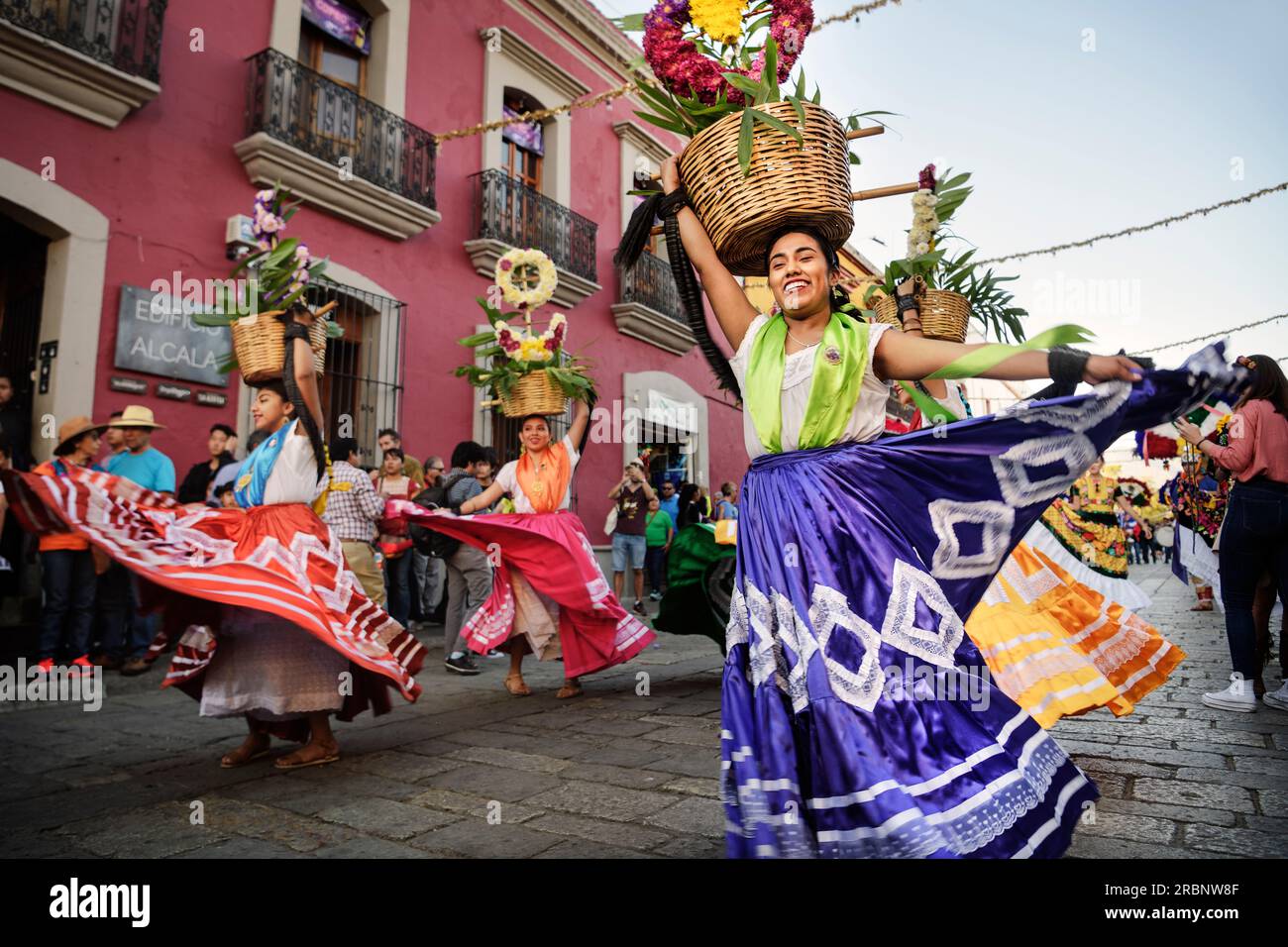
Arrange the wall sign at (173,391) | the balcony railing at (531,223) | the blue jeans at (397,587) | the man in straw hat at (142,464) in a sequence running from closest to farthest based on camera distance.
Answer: the man in straw hat at (142,464) < the wall sign at (173,391) < the blue jeans at (397,587) < the balcony railing at (531,223)

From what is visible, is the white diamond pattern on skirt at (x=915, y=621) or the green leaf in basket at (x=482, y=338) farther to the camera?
the green leaf in basket at (x=482, y=338)

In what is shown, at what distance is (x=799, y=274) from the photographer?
2.17 meters

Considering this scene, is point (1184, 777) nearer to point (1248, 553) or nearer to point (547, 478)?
point (1248, 553)

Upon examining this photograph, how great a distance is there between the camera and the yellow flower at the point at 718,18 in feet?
7.90

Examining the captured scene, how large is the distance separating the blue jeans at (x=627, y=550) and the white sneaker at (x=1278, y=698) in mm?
7135

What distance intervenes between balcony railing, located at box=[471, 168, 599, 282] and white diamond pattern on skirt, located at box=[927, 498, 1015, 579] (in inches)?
379

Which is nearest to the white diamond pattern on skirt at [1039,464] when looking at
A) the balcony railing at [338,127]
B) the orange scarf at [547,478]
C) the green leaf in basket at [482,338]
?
the orange scarf at [547,478]

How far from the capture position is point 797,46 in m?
2.44

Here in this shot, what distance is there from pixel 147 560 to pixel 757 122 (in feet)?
9.35

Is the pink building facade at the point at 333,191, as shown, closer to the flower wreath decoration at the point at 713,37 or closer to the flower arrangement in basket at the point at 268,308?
the flower wreath decoration at the point at 713,37

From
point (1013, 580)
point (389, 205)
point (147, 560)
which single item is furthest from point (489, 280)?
point (1013, 580)

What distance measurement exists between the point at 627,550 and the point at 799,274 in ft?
28.3

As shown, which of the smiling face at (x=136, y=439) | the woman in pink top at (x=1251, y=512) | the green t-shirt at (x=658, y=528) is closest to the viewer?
the woman in pink top at (x=1251, y=512)

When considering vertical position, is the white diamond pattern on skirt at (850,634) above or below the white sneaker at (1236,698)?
above
